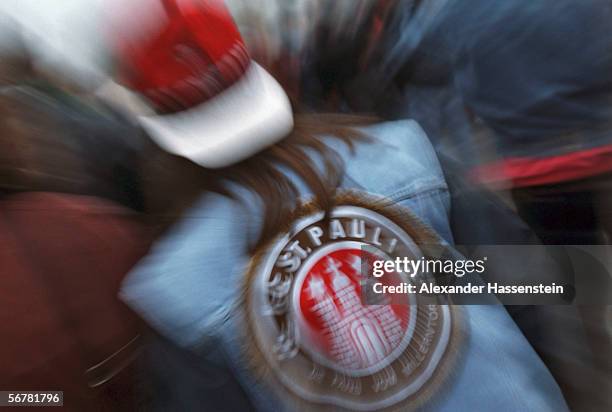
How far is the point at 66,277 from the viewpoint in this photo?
1.11 meters

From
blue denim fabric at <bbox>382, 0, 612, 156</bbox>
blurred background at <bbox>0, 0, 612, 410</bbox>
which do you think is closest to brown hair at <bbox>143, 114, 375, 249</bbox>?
blurred background at <bbox>0, 0, 612, 410</bbox>

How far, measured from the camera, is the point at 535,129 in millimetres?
1089

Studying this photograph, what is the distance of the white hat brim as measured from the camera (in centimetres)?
107

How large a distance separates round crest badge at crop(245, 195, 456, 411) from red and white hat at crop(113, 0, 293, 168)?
19cm

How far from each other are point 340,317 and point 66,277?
492 millimetres

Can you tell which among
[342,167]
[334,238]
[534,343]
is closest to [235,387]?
[334,238]

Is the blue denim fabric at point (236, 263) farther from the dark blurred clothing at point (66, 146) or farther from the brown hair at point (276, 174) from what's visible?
the dark blurred clothing at point (66, 146)

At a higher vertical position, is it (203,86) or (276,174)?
(203,86)

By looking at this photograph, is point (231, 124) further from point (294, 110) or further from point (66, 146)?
point (66, 146)

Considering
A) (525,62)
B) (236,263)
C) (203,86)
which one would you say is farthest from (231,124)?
(525,62)

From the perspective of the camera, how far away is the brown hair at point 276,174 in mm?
1092

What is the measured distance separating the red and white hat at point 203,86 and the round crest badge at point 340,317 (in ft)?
0.61

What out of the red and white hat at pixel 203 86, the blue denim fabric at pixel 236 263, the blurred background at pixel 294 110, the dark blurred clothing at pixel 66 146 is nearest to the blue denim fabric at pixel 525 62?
the blurred background at pixel 294 110

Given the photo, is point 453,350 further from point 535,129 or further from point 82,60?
point 82,60
